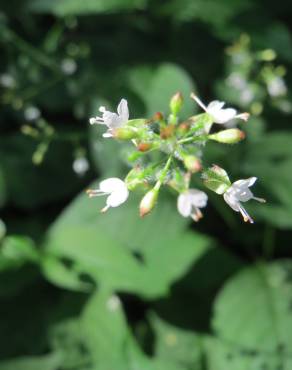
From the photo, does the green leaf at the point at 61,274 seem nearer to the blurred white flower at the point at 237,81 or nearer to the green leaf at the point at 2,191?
the green leaf at the point at 2,191

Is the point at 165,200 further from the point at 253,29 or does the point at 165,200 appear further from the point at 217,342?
the point at 253,29

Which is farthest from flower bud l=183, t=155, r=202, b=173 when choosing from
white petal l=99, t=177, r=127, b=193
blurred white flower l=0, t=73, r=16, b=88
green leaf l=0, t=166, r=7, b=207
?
blurred white flower l=0, t=73, r=16, b=88

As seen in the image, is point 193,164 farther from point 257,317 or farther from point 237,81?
point 237,81

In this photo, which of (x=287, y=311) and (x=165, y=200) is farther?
(x=165, y=200)

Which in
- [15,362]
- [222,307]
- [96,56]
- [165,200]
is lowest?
[15,362]

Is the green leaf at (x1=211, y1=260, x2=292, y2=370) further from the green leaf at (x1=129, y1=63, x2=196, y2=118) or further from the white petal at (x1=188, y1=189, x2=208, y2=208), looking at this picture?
the white petal at (x1=188, y1=189, x2=208, y2=208)

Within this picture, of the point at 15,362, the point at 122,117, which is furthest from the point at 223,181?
the point at 15,362
